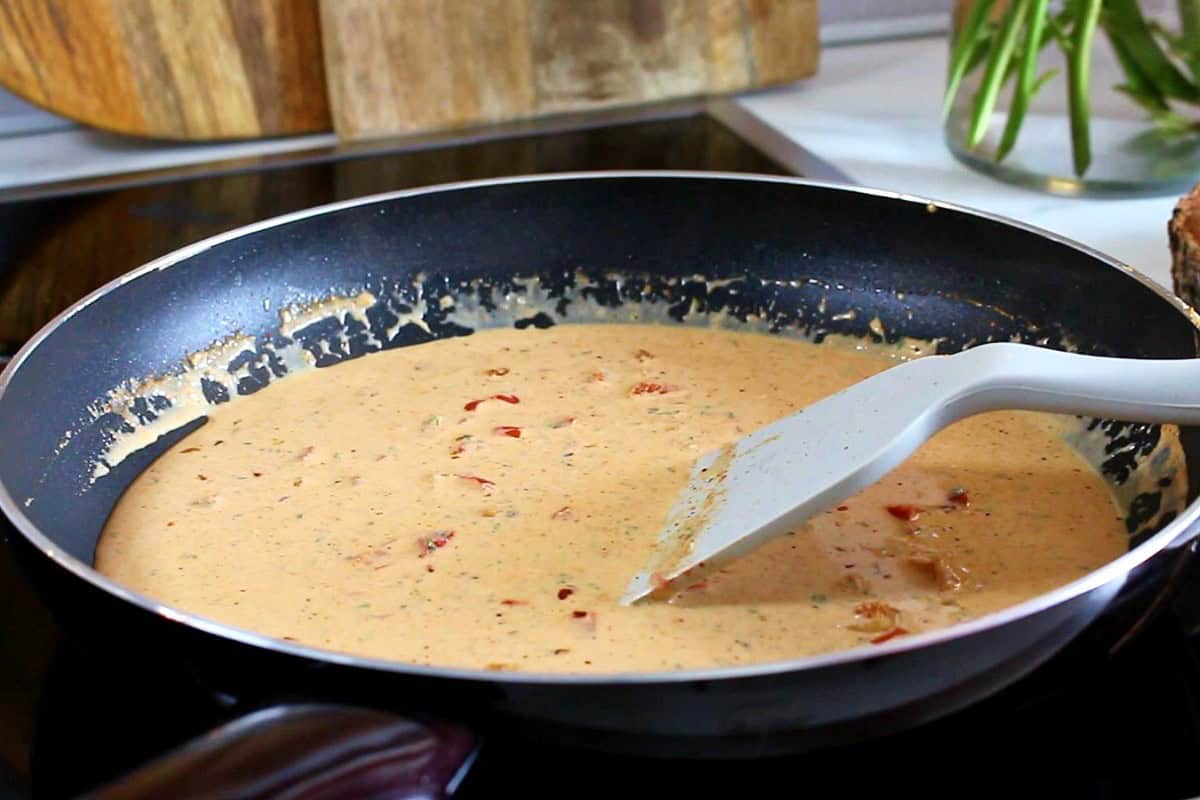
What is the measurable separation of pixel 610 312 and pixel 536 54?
55 centimetres

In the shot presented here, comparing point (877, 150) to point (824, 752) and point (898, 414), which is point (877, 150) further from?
point (824, 752)

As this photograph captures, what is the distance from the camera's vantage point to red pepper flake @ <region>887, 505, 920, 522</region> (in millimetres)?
917

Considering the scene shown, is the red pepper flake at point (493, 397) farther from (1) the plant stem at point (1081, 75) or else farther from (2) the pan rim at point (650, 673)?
(1) the plant stem at point (1081, 75)

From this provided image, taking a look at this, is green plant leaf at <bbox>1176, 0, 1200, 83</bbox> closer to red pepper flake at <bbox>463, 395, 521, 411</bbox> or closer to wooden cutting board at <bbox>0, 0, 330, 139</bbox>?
red pepper flake at <bbox>463, 395, 521, 411</bbox>

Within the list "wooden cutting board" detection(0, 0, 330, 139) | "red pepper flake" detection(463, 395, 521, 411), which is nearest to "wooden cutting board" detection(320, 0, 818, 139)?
"wooden cutting board" detection(0, 0, 330, 139)

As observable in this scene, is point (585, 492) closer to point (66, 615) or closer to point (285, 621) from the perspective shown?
point (285, 621)

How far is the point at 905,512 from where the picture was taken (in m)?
0.92

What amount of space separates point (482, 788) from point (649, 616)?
184mm

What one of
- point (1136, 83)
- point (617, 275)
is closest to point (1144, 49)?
point (1136, 83)

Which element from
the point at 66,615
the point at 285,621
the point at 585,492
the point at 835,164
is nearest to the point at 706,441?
the point at 585,492

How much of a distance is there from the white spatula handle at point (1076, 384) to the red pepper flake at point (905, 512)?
0.40 feet

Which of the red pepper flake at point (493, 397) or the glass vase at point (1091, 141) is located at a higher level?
the glass vase at point (1091, 141)

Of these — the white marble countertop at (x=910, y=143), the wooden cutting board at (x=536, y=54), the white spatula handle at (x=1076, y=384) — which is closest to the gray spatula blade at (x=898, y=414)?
the white spatula handle at (x=1076, y=384)

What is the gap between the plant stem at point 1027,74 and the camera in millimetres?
1333
